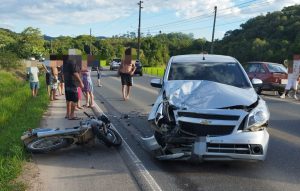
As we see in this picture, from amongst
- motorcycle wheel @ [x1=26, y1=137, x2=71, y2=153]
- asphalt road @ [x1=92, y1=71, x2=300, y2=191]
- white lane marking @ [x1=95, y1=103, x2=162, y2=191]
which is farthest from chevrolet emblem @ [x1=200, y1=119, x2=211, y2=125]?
motorcycle wheel @ [x1=26, y1=137, x2=71, y2=153]

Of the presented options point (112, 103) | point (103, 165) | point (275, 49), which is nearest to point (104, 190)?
point (103, 165)

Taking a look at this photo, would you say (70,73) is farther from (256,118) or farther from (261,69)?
(261,69)

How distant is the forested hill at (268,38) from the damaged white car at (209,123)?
137ft

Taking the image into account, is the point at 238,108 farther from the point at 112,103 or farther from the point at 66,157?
the point at 112,103

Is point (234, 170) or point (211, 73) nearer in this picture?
point (234, 170)

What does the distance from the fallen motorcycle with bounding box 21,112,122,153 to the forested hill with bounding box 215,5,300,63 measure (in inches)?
1656

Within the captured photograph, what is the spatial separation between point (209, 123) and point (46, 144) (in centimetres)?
286

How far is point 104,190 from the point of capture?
5578 mm

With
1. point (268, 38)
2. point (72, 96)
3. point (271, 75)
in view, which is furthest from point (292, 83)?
point (268, 38)

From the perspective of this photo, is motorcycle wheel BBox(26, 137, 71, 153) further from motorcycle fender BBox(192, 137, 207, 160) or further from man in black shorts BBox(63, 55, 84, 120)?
man in black shorts BBox(63, 55, 84, 120)

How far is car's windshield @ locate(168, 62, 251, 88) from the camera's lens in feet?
27.1

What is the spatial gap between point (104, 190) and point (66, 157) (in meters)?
2.02

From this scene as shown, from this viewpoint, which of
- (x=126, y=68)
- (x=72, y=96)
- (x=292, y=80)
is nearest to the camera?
(x=72, y=96)

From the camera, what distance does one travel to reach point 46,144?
7562 mm
